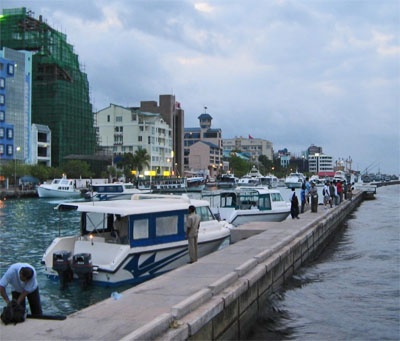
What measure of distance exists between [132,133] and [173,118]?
2407 centimetres

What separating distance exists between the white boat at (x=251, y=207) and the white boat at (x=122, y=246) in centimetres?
1216

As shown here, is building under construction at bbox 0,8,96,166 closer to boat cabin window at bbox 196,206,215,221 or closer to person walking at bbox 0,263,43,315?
boat cabin window at bbox 196,206,215,221

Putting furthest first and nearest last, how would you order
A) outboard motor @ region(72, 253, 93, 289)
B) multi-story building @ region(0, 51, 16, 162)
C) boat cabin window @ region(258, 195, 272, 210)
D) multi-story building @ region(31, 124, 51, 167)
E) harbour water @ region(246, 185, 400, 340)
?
multi-story building @ region(31, 124, 51, 167)
multi-story building @ region(0, 51, 16, 162)
boat cabin window @ region(258, 195, 272, 210)
outboard motor @ region(72, 253, 93, 289)
harbour water @ region(246, 185, 400, 340)

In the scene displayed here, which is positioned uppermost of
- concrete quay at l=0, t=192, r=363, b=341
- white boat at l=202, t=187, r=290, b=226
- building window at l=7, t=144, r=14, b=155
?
building window at l=7, t=144, r=14, b=155

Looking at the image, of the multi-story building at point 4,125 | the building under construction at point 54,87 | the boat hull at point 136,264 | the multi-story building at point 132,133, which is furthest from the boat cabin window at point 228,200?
the multi-story building at point 132,133

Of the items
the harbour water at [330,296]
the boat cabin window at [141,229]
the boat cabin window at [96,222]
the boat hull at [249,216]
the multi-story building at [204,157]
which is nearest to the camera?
the harbour water at [330,296]

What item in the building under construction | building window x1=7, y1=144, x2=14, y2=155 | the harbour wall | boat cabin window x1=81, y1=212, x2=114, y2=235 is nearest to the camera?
the harbour wall

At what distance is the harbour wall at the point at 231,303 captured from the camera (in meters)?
8.29

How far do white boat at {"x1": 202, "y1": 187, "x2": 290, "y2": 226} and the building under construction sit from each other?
293 ft

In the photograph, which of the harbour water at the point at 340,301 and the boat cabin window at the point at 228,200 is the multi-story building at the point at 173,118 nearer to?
the boat cabin window at the point at 228,200

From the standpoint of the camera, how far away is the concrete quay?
26.8 ft

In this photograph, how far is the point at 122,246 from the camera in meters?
16.5

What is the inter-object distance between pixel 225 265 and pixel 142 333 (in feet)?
23.0

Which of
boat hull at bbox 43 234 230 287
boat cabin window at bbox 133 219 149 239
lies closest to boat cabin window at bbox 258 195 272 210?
boat hull at bbox 43 234 230 287
